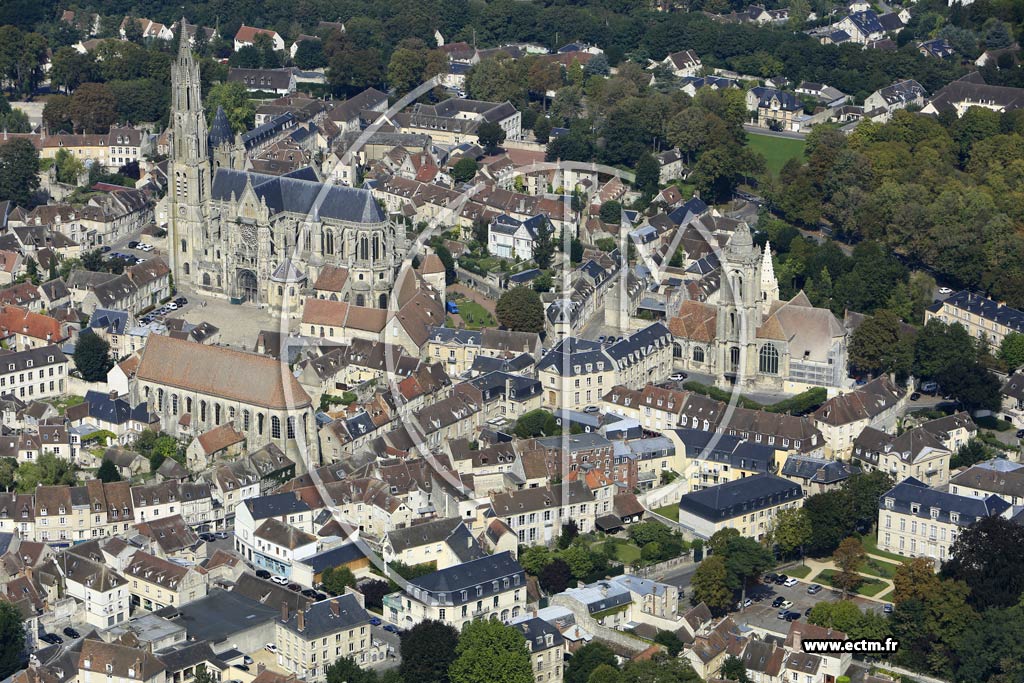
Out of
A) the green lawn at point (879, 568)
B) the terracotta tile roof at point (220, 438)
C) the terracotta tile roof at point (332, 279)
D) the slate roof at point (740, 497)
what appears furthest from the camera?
the terracotta tile roof at point (332, 279)

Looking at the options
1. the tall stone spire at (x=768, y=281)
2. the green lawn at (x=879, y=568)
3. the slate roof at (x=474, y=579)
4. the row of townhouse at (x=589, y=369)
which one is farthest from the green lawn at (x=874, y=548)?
the tall stone spire at (x=768, y=281)

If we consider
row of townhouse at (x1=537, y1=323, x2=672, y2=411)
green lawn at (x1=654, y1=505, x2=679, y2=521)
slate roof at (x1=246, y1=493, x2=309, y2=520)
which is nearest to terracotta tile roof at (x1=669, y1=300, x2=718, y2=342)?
row of townhouse at (x1=537, y1=323, x2=672, y2=411)

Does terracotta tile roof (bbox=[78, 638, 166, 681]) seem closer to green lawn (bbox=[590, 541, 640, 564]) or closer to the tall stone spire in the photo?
green lawn (bbox=[590, 541, 640, 564])

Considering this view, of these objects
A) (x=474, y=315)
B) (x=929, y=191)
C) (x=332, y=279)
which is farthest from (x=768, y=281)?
(x=332, y=279)

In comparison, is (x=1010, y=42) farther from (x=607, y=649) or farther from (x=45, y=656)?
(x=45, y=656)

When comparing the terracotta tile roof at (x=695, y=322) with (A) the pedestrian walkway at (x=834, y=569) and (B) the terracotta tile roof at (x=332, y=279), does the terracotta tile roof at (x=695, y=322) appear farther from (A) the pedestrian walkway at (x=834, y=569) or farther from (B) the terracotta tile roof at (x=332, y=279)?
(A) the pedestrian walkway at (x=834, y=569)

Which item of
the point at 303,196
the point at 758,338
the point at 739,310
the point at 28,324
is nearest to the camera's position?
the point at 739,310

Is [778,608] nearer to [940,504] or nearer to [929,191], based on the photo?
[940,504]
